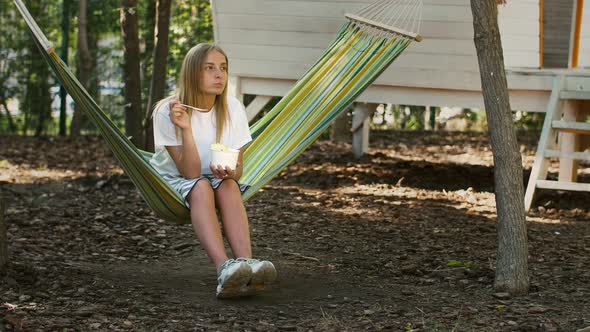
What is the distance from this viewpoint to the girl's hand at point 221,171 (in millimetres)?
3168

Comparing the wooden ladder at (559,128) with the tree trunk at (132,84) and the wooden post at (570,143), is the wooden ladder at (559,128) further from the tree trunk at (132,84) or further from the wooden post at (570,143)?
the tree trunk at (132,84)

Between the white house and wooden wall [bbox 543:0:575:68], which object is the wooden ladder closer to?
the white house

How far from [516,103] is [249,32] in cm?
177

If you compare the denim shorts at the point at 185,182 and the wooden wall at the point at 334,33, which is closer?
the denim shorts at the point at 185,182

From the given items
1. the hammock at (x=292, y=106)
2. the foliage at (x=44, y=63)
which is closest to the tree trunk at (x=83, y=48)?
the foliage at (x=44, y=63)

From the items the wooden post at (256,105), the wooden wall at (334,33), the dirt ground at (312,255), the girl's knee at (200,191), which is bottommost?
the dirt ground at (312,255)

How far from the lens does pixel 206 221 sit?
3.12 meters

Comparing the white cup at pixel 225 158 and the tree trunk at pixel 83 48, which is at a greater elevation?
the tree trunk at pixel 83 48

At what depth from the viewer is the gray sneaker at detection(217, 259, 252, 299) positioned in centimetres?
Answer: 293

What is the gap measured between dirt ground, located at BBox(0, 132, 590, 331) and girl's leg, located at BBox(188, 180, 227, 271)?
0.17 metres

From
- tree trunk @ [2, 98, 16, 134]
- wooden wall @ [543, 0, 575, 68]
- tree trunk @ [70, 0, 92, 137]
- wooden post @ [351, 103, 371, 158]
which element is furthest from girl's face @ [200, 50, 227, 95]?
tree trunk @ [2, 98, 16, 134]

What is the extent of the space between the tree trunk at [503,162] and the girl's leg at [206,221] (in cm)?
101

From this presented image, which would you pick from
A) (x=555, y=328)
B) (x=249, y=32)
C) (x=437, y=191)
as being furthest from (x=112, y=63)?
(x=555, y=328)

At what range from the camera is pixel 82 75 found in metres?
7.58
